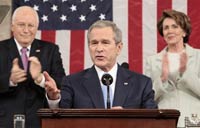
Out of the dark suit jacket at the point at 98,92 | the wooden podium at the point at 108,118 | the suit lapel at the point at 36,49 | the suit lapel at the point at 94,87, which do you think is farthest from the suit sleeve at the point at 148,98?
the suit lapel at the point at 36,49

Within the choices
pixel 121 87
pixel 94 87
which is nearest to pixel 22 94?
pixel 94 87

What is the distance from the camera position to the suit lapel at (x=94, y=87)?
123 inches

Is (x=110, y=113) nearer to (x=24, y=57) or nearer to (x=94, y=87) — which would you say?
(x=94, y=87)

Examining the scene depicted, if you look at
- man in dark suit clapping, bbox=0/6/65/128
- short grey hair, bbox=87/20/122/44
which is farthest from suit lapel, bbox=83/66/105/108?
man in dark suit clapping, bbox=0/6/65/128

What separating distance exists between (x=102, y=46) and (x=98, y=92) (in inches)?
10.3

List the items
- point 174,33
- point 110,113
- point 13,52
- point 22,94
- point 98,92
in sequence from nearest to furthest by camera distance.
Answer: point 110,113 < point 98,92 < point 22,94 < point 13,52 < point 174,33

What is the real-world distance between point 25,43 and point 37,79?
0.38 metres

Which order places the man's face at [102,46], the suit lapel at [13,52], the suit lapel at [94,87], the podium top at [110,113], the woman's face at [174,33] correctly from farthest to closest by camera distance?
1. the woman's face at [174,33]
2. the suit lapel at [13,52]
3. the man's face at [102,46]
4. the suit lapel at [94,87]
5. the podium top at [110,113]

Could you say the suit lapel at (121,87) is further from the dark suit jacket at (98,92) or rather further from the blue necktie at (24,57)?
the blue necktie at (24,57)

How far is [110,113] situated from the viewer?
251 centimetres

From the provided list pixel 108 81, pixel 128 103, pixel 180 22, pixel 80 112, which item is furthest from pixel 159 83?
pixel 80 112

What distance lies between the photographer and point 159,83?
3996mm

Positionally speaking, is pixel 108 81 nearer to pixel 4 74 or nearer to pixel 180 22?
pixel 4 74

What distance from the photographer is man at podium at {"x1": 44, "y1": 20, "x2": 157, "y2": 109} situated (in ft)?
10.3
